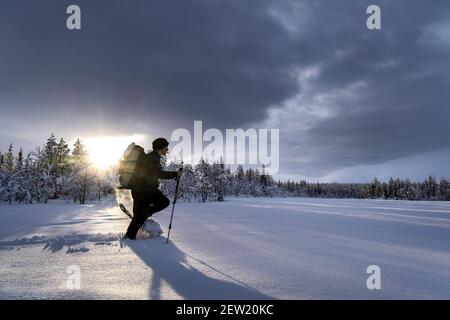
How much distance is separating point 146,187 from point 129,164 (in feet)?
2.04

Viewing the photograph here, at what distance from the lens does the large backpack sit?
611 cm

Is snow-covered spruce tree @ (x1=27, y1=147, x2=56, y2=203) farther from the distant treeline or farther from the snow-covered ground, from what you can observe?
the snow-covered ground

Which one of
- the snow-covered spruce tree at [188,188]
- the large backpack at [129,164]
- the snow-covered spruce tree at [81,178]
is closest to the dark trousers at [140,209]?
the large backpack at [129,164]

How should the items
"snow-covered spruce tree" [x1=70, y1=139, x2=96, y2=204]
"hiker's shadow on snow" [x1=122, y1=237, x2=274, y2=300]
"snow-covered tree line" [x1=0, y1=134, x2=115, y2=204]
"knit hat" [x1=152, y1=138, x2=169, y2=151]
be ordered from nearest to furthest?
"hiker's shadow on snow" [x1=122, y1=237, x2=274, y2=300] < "knit hat" [x1=152, y1=138, x2=169, y2=151] < "snow-covered tree line" [x1=0, y1=134, x2=115, y2=204] < "snow-covered spruce tree" [x1=70, y1=139, x2=96, y2=204]

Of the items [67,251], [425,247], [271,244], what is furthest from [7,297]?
[425,247]

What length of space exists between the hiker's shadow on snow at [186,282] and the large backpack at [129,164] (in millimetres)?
2096

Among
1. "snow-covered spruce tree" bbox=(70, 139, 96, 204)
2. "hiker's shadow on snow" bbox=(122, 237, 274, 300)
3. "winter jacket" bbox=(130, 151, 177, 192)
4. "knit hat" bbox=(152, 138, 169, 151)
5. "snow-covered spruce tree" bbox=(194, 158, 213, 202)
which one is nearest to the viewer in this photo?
"hiker's shadow on snow" bbox=(122, 237, 274, 300)

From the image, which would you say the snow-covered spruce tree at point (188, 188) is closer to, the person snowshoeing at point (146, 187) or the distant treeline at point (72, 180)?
the distant treeline at point (72, 180)

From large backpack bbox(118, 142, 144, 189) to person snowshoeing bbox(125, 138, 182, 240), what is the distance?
91mm

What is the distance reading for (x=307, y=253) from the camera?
4.37 m

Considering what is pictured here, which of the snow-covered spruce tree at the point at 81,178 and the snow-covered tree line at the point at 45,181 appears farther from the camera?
the snow-covered spruce tree at the point at 81,178

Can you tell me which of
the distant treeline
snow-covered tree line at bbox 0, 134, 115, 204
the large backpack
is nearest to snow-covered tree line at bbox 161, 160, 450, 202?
the distant treeline

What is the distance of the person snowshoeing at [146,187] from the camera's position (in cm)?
585
